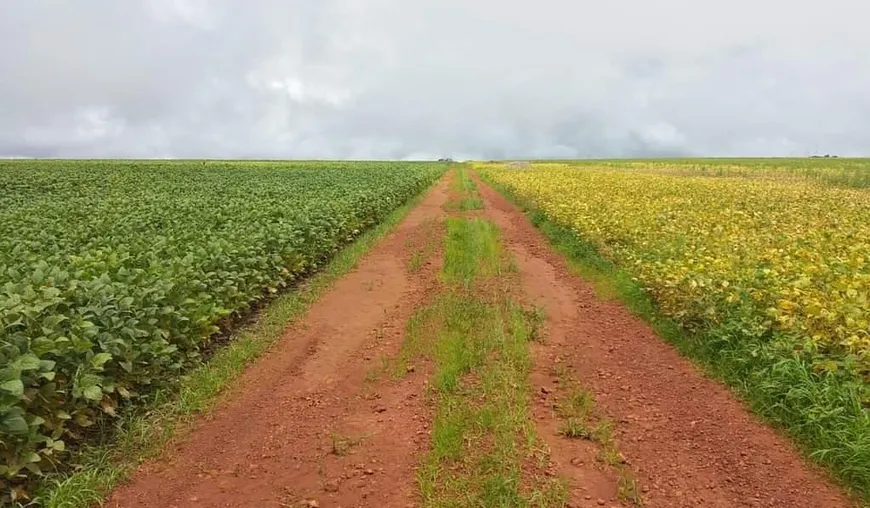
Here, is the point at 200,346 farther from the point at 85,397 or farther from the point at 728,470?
the point at 728,470

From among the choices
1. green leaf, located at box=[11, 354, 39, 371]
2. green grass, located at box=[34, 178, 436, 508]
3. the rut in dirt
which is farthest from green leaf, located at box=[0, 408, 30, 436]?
the rut in dirt

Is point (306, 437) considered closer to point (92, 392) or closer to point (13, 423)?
point (92, 392)

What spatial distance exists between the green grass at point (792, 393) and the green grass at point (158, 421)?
5.58 m

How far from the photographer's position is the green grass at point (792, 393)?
4.64m

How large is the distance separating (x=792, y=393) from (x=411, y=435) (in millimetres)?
3652

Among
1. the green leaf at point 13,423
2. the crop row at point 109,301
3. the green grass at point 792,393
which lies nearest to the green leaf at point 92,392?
the crop row at point 109,301

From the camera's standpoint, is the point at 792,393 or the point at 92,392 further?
the point at 792,393

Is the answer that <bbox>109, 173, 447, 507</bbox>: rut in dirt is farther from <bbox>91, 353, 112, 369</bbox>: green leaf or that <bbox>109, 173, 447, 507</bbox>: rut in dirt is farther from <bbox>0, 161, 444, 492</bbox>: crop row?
<bbox>91, 353, 112, 369</bbox>: green leaf

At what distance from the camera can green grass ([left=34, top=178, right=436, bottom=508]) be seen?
14.2ft

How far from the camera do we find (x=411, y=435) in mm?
5188

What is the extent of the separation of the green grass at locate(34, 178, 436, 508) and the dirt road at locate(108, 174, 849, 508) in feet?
0.58

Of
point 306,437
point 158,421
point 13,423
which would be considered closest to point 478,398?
point 306,437

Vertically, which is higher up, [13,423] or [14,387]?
[14,387]

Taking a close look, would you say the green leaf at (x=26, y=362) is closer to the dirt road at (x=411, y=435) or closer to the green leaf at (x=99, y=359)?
the green leaf at (x=99, y=359)
